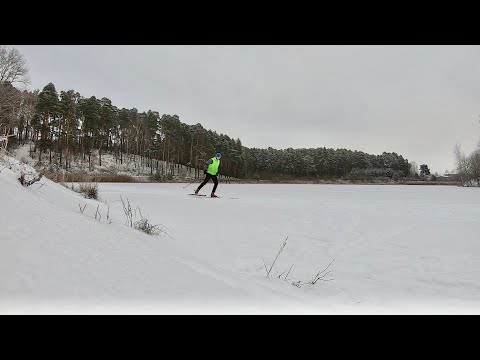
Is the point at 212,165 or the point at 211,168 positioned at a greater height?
the point at 212,165

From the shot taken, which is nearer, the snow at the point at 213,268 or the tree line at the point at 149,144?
the snow at the point at 213,268

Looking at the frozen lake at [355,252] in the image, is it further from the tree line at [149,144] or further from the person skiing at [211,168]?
the tree line at [149,144]

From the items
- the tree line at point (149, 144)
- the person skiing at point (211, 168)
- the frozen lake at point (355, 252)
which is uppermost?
the tree line at point (149, 144)

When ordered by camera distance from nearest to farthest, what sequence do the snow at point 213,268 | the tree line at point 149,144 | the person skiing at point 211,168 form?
the snow at point 213,268 < the person skiing at point 211,168 < the tree line at point 149,144

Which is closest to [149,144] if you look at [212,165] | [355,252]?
[212,165]

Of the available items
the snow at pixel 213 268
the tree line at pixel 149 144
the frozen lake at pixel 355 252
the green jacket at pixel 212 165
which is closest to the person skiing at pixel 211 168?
the green jacket at pixel 212 165

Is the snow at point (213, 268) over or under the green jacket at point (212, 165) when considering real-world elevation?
under

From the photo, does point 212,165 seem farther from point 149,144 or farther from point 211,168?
point 149,144

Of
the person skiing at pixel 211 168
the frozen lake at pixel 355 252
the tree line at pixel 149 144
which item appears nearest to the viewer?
the frozen lake at pixel 355 252

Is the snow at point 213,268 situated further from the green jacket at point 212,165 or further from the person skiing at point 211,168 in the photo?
the green jacket at point 212,165

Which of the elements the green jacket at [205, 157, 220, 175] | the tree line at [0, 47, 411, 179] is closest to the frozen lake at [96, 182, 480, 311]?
the green jacket at [205, 157, 220, 175]
